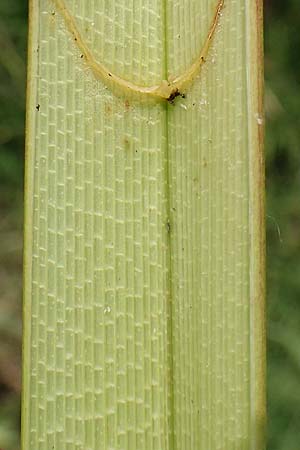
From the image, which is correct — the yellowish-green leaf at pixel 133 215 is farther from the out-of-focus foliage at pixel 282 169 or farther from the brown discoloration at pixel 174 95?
the out-of-focus foliage at pixel 282 169

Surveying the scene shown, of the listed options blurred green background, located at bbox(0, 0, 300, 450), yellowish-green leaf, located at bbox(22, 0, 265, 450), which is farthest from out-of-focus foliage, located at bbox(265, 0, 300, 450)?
yellowish-green leaf, located at bbox(22, 0, 265, 450)

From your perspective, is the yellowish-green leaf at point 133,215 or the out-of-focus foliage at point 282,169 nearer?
the yellowish-green leaf at point 133,215

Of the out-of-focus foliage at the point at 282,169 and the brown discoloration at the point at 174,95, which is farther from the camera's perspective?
the out-of-focus foliage at the point at 282,169

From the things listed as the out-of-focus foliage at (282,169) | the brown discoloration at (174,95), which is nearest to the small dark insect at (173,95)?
the brown discoloration at (174,95)

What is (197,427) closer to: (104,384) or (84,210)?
(104,384)

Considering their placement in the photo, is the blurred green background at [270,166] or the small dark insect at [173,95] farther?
the blurred green background at [270,166]

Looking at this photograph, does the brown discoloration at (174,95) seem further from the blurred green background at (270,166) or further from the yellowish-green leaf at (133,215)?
the blurred green background at (270,166)

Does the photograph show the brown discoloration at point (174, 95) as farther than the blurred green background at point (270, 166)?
No

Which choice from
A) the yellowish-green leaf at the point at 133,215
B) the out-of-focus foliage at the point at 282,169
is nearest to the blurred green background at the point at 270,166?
the out-of-focus foliage at the point at 282,169

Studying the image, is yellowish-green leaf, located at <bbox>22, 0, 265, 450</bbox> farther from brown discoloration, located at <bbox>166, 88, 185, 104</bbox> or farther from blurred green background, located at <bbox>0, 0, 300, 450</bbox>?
blurred green background, located at <bbox>0, 0, 300, 450</bbox>
